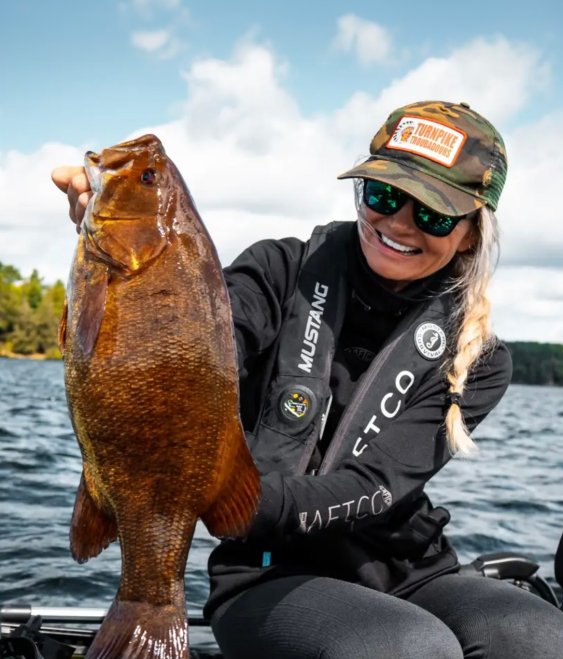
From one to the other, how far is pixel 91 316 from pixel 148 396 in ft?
0.88

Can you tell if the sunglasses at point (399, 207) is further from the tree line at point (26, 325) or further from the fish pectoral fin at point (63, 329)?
the tree line at point (26, 325)

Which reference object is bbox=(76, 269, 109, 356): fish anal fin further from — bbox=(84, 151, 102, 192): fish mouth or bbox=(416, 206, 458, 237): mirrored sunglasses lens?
bbox=(416, 206, 458, 237): mirrored sunglasses lens

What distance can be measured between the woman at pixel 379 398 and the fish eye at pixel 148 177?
3.01 ft

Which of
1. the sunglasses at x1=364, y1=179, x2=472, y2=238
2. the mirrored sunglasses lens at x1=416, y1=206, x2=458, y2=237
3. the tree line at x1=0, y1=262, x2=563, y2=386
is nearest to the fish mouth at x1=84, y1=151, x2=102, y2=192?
the sunglasses at x1=364, y1=179, x2=472, y2=238

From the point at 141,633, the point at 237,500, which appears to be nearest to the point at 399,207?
the point at 237,500

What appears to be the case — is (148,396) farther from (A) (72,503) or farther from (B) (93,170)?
(A) (72,503)

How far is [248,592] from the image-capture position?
343 centimetres

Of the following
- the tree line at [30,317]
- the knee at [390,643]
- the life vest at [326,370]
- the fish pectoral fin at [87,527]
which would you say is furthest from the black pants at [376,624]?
the tree line at [30,317]

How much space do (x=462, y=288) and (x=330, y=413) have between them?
84 centimetres

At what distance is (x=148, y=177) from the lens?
8.38 ft

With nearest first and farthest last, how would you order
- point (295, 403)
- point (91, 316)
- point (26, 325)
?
1. point (91, 316)
2. point (295, 403)
3. point (26, 325)

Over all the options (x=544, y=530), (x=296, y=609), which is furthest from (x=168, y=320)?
(x=544, y=530)

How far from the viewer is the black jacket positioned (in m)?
3.38

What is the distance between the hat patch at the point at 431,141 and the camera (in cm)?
362
